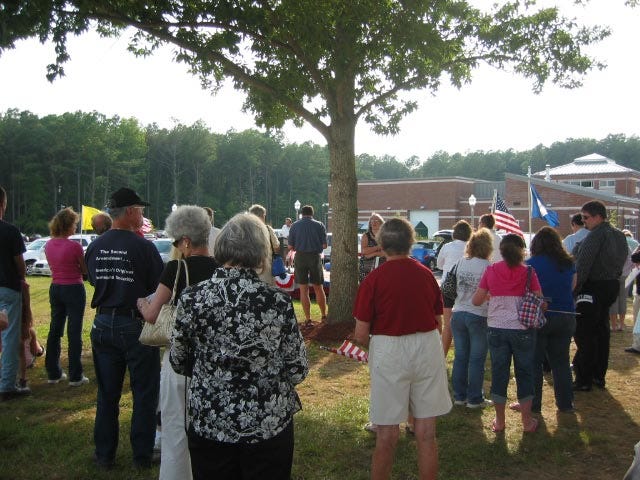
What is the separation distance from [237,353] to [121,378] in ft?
7.32

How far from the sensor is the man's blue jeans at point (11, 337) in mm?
5926

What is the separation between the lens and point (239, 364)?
269cm

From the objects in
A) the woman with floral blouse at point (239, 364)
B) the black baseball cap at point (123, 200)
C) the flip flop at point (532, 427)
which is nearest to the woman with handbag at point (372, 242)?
the flip flop at point (532, 427)

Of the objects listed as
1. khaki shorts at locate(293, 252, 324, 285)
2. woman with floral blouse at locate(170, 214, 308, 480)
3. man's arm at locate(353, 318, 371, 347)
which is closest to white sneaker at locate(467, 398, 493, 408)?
man's arm at locate(353, 318, 371, 347)

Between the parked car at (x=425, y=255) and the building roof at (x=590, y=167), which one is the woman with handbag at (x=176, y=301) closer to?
the parked car at (x=425, y=255)

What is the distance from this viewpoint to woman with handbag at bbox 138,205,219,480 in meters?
3.68

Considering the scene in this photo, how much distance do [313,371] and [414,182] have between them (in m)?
59.8

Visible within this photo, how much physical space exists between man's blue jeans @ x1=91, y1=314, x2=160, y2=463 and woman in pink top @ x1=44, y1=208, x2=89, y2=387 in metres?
2.34

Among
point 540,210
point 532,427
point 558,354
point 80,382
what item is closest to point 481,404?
point 532,427

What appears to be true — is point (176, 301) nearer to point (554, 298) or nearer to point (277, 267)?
point (554, 298)

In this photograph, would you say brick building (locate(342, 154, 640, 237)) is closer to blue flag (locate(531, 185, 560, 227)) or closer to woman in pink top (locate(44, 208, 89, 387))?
blue flag (locate(531, 185, 560, 227))

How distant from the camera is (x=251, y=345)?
105 inches

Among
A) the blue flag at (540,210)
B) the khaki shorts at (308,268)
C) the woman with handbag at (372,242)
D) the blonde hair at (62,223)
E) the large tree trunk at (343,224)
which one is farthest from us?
the blue flag at (540,210)

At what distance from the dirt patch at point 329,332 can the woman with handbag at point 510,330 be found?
402cm
